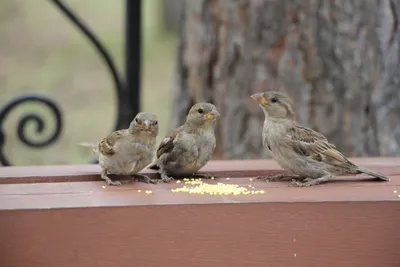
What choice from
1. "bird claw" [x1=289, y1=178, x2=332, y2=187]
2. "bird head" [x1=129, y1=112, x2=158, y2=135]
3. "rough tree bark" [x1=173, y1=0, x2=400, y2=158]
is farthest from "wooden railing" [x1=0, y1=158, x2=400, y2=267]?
"rough tree bark" [x1=173, y1=0, x2=400, y2=158]

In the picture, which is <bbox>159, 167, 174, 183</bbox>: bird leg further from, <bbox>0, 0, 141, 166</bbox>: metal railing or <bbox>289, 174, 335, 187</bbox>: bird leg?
<bbox>0, 0, 141, 166</bbox>: metal railing

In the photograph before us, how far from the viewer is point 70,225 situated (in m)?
2.18

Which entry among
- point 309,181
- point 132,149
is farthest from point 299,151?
point 132,149

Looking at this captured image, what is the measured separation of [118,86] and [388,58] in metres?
1.45

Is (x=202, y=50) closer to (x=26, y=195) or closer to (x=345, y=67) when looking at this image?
(x=345, y=67)

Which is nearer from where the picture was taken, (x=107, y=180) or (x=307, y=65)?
(x=107, y=180)

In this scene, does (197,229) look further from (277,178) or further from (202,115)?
(202,115)

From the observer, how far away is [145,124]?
115 inches

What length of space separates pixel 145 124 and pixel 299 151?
587 millimetres

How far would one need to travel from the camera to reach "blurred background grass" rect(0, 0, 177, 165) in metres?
7.22

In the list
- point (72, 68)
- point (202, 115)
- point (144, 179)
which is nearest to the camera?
point (144, 179)

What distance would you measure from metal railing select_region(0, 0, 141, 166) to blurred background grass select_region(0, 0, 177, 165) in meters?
2.49

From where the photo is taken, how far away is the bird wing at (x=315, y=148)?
2951mm

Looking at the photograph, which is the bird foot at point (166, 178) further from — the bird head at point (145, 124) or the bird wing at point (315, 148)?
the bird wing at point (315, 148)
